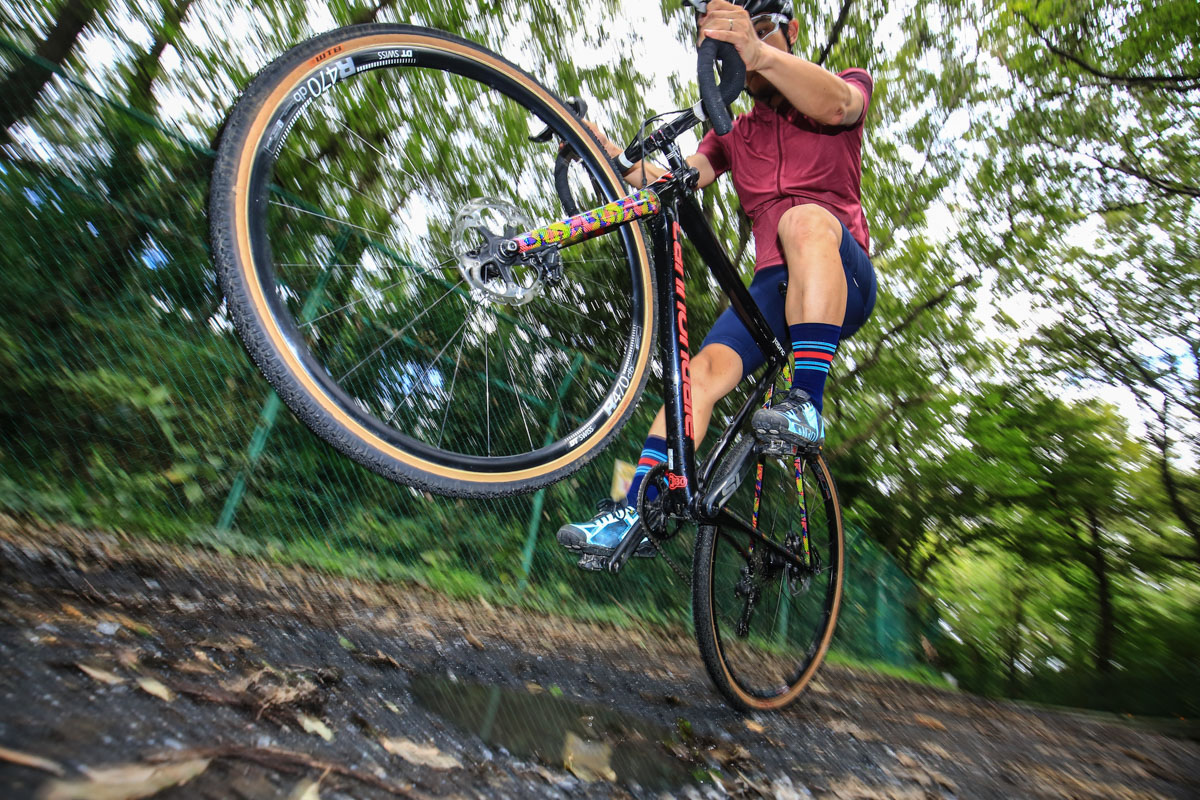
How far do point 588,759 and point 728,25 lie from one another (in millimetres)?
1697

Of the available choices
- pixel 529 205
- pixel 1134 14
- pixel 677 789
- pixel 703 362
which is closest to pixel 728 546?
pixel 703 362

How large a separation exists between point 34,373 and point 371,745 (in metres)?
2.09

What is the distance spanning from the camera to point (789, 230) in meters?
Result: 1.89

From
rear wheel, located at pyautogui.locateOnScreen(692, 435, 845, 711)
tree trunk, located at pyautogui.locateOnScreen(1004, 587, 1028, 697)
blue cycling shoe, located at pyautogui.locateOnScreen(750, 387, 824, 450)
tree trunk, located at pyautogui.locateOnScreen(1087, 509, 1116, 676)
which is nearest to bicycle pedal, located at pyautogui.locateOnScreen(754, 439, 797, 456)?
blue cycling shoe, located at pyautogui.locateOnScreen(750, 387, 824, 450)

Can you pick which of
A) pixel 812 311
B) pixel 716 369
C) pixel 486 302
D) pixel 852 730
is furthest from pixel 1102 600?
pixel 486 302

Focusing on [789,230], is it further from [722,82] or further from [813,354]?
[722,82]

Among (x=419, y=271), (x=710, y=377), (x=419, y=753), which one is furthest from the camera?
(x=419, y=271)

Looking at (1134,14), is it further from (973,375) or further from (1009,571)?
(1009,571)

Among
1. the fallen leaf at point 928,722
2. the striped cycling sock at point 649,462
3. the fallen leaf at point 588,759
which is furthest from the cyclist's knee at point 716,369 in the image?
the fallen leaf at point 928,722

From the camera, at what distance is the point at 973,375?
1086 cm

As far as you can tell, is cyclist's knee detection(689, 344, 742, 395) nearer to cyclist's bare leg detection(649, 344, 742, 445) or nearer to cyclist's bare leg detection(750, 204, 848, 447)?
cyclist's bare leg detection(649, 344, 742, 445)

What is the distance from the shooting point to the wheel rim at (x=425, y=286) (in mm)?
1302

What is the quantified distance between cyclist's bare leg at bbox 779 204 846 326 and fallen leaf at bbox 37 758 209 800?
171 centimetres

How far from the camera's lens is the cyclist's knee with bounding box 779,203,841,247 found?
1.85m
